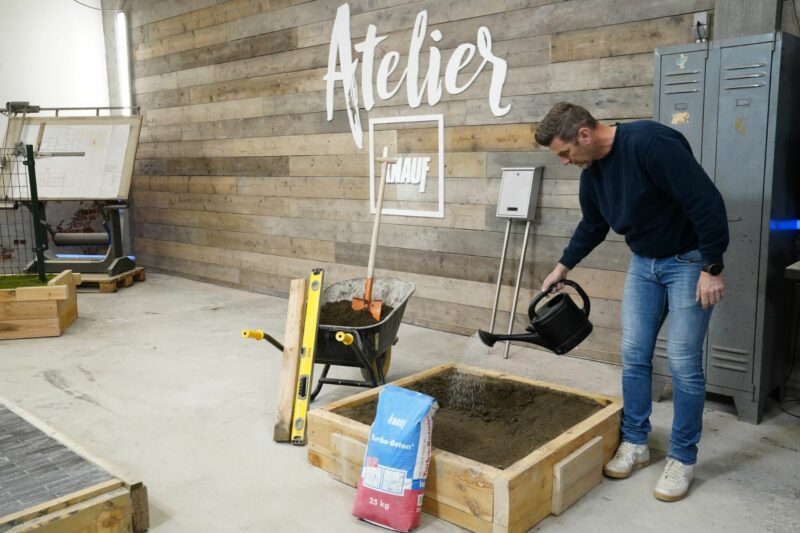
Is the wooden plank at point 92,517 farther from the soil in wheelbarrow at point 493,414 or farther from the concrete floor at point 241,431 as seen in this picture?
the soil in wheelbarrow at point 493,414

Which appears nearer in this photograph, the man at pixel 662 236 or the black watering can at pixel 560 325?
the man at pixel 662 236

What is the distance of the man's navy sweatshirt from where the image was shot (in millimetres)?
2262

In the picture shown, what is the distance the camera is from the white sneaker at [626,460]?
263cm

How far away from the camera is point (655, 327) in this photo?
2.61 m

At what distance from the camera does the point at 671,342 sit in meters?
2.46

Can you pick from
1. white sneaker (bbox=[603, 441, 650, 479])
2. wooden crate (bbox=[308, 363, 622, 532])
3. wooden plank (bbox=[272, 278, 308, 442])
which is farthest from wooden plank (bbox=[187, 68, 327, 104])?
white sneaker (bbox=[603, 441, 650, 479])

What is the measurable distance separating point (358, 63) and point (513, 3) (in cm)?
148

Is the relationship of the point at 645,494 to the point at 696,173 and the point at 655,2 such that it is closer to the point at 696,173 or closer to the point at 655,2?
the point at 696,173

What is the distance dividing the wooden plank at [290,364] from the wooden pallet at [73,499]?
31.3 inches

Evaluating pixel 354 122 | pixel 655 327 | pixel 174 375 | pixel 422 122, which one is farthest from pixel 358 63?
pixel 655 327

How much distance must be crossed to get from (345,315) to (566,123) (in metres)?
1.62

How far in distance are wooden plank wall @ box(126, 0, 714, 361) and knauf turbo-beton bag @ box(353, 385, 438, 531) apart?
218 centimetres

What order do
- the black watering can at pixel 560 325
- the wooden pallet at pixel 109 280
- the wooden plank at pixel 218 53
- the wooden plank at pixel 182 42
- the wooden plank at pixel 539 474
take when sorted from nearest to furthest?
1. the wooden plank at pixel 539 474
2. the black watering can at pixel 560 325
3. the wooden plank at pixel 218 53
4. the wooden pallet at pixel 109 280
5. the wooden plank at pixel 182 42

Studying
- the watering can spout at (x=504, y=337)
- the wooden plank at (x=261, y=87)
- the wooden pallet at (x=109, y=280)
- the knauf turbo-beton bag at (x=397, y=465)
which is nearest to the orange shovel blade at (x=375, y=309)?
the watering can spout at (x=504, y=337)
